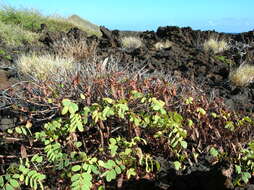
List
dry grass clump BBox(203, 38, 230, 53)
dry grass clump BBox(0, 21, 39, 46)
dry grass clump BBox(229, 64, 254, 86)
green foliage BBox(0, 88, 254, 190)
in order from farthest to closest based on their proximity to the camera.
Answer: dry grass clump BBox(0, 21, 39, 46), dry grass clump BBox(203, 38, 230, 53), dry grass clump BBox(229, 64, 254, 86), green foliage BBox(0, 88, 254, 190)

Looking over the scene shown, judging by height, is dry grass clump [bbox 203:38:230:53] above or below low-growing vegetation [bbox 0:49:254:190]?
above

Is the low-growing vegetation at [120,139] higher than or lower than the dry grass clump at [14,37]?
lower

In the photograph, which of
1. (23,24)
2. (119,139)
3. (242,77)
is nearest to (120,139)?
(119,139)

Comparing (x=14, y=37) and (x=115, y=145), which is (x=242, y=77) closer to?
(x=115, y=145)

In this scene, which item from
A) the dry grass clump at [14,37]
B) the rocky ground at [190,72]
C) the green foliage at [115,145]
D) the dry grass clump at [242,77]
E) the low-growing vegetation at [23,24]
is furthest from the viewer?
the low-growing vegetation at [23,24]

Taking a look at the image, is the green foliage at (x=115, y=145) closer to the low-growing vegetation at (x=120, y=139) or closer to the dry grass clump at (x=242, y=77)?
the low-growing vegetation at (x=120, y=139)

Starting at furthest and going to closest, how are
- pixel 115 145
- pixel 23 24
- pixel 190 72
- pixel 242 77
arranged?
pixel 23 24, pixel 190 72, pixel 242 77, pixel 115 145

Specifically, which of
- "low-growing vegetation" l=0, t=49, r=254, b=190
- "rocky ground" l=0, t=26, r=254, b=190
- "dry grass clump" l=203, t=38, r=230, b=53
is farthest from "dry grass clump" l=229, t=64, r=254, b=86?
"dry grass clump" l=203, t=38, r=230, b=53

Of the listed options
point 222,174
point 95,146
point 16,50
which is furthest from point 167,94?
point 16,50

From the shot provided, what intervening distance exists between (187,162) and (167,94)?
2.80 feet

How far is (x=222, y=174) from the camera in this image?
3051 mm

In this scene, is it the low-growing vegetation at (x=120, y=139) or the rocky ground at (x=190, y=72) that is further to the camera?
the rocky ground at (x=190, y=72)

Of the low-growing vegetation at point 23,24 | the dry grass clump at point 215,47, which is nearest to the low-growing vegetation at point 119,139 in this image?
the dry grass clump at point 215,47

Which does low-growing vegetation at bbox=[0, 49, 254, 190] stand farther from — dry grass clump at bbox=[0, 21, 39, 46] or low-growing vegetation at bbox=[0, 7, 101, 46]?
low-growing vegetation at bbox=[0, 7, 101, 46]
